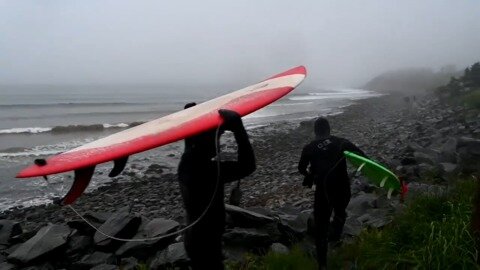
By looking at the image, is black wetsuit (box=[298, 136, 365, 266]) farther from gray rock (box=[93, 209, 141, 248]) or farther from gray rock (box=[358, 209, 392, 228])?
gray rock (box=[93, 209, 141, 248])

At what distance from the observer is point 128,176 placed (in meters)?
13.6

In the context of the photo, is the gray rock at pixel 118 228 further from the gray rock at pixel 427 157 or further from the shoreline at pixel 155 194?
the gray rock at pixel 427 157

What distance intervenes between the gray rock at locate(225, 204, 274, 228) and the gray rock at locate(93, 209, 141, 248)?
5.01 ft

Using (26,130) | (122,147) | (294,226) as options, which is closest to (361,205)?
(294,226)

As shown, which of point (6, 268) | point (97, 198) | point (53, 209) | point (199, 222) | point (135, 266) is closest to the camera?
point (199, 222)

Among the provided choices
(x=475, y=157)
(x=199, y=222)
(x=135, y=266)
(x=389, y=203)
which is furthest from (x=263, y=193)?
(x=199, y=222)

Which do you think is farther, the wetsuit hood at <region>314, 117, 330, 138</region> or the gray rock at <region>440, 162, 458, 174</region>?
the gray rock at <region>440, 162, 458, 174</region>

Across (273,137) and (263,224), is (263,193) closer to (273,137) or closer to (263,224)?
(263,224)

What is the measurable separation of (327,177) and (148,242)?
2.76 metres

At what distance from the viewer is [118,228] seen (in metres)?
6.04

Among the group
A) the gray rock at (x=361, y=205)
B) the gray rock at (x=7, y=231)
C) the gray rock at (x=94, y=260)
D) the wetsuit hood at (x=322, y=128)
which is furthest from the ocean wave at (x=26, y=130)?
the wetsuit hood at (x=322, y=128)

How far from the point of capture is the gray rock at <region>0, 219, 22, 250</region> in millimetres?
7008

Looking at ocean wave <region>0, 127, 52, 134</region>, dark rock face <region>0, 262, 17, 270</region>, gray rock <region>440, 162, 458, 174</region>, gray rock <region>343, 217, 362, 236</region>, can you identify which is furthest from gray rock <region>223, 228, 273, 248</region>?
ocean wave <region>0, 127, 52, 134</region>

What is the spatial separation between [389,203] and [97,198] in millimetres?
7980
